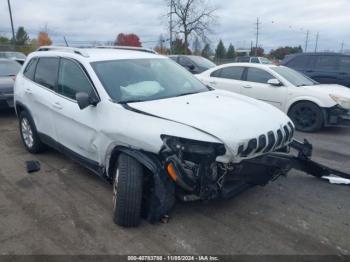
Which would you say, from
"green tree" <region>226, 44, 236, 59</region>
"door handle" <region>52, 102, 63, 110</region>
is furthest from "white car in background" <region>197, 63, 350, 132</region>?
"green tree" <region>226, 44, 236, 59</region>

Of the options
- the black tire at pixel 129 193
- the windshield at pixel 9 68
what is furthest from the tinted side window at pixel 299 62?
the black tire at pixel 129 193

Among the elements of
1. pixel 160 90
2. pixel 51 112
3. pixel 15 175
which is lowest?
pixel 15 175

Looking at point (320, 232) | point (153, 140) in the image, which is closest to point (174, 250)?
point (153, 140)

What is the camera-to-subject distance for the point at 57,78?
459 centimetres

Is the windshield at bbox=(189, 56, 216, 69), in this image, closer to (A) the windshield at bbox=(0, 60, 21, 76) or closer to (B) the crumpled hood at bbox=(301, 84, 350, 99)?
(B) the crumpled hood at bbox=(301, 84, 350, 99)

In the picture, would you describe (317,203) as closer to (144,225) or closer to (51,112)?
(144,225)

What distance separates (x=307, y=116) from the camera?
7473 mm

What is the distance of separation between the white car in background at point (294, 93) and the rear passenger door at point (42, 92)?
4791mm

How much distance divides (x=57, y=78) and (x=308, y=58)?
893 centimetres

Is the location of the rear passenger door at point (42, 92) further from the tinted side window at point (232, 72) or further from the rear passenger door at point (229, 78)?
the tinted side window at point (232, 72)

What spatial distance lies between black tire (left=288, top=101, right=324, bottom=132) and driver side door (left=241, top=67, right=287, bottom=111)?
13.0 inches

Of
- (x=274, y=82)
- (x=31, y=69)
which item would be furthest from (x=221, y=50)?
(x=31, y=69)

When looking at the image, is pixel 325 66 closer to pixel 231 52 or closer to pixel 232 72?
pixel 232 72

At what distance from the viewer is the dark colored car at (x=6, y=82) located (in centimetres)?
825
